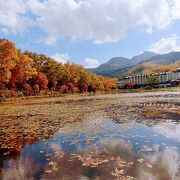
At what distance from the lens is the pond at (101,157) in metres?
7.50

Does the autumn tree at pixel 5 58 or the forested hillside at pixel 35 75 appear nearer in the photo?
the autumn tree at pixel 5 58

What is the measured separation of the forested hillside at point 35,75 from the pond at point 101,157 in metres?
46.3

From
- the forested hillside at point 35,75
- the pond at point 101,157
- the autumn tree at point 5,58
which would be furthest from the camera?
the forested hillside at point 35,75

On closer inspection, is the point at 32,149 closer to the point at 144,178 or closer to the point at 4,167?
the point at 4,167

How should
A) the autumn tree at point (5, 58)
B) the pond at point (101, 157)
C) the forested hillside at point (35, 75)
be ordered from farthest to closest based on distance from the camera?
the forested hillside at point (35, 75), the autumn tree at point (5, 58), the pond at point (101, 157)

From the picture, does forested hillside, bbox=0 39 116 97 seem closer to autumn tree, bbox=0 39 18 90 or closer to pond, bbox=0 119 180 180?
autumn tree, bbox=0 39 18 90

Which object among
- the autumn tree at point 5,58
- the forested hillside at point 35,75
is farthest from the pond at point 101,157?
the forested hillside at point 35,75

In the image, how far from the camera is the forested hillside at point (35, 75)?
56.5 m

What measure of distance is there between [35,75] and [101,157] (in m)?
68.4

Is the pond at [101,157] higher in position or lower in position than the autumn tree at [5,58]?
lower

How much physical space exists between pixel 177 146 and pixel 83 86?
95108 mm

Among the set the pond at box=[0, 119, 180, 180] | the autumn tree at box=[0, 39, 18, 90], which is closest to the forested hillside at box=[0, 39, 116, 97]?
the autumn tree at box=[0, 39, 18, 90]

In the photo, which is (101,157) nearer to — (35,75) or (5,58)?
(5,58)

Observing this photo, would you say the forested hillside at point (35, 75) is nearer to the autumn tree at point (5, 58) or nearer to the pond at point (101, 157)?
the autumn tree at point (5, 58)
